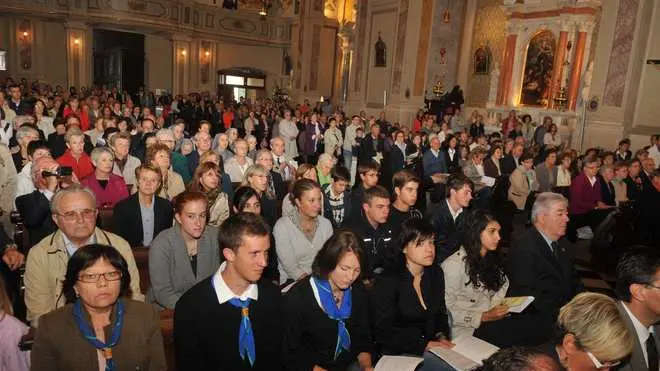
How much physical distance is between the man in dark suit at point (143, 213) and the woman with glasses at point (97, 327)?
192 centimetres

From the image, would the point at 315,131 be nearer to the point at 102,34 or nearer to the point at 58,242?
the point at 58,242

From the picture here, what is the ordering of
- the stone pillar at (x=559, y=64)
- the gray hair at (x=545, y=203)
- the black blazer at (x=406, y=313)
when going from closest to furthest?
1. the black blazer at (x=406, y=313)
2. the gray hair at (x=545, y=203)
3. the stone pillar at (x=559, y=64)

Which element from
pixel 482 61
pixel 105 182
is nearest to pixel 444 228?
pixel 105 182

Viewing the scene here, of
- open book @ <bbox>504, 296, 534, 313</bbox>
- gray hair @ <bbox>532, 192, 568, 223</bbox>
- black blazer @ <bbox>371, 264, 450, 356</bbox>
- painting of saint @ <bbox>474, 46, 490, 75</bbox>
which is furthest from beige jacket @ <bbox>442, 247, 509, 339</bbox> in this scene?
painting of saint @ <bbox>474, 46, 490, 75</bbox>

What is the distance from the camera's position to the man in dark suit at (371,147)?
1145 cm

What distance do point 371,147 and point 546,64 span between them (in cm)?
912

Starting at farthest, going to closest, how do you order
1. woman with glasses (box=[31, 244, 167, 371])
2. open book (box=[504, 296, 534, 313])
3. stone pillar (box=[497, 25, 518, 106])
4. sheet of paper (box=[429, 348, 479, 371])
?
stone pillar (box=[497, 25, 518, 106]) < open book (box=[504, 296, 534, 313]) < sheet of paper (box=[429, 348, 479, 371]) < woman with glasses (box=[31, 244, 167, 371])

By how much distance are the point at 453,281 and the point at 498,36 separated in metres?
17.3

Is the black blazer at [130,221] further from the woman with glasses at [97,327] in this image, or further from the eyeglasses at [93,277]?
the eyeglasses at [93,277]

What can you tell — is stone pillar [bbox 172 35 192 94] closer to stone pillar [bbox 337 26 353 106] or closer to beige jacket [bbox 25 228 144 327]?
stone pillar [bbox 337 26 353 106]

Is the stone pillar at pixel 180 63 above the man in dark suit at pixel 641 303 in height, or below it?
above

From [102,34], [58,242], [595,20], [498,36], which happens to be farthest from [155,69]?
[58,242]

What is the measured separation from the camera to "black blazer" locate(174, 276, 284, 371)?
2.37 m

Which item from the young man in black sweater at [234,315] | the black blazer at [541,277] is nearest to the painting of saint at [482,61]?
the black blazer at [541,277]
